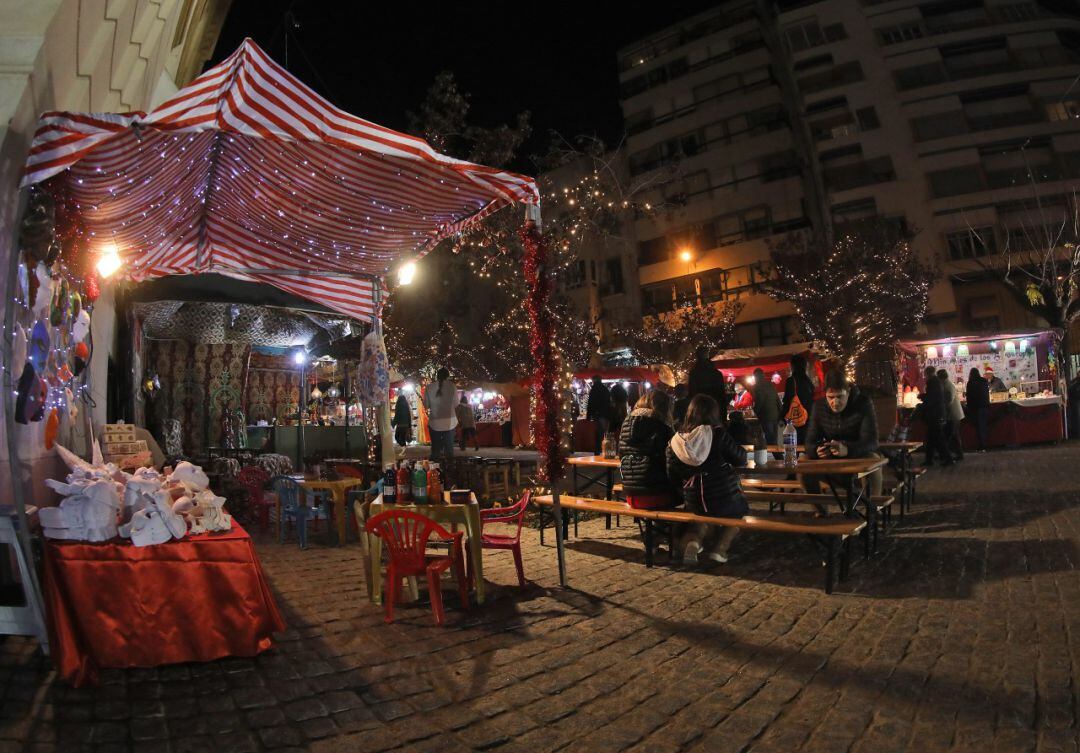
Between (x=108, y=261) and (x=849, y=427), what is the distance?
8.03 metres

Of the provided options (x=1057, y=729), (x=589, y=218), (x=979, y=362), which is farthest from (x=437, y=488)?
(x=979, y=362)

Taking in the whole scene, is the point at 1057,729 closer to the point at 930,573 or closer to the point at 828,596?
the point at 828,596

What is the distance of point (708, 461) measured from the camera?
5680mm

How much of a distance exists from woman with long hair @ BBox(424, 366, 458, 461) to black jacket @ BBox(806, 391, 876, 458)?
234 inches

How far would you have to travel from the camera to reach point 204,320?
1088 centimetres

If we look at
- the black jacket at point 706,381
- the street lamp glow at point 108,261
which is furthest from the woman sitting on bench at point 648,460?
the street lamp glow at point 108,261

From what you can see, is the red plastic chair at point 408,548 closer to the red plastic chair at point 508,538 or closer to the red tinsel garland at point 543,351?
the red plastic chair at point 508,538

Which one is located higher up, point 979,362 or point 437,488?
point 979,362

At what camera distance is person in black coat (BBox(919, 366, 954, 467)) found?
1189cm

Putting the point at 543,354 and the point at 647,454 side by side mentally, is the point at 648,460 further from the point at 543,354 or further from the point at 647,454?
the point at 543,354

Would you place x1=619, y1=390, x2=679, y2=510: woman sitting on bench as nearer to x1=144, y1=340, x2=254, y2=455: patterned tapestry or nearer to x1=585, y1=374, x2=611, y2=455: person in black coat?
x1=144, y1=340, x2=254, y2=455: patterned tapestry

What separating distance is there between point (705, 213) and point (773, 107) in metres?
6.53

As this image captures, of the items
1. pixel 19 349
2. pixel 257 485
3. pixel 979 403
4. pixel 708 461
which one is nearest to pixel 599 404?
pixel 257 485

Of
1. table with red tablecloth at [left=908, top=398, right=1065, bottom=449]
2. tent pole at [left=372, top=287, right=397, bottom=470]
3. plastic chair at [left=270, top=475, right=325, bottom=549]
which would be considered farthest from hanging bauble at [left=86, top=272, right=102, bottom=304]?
table with red tablecloth at [left=908, top=398, right=1065, bottom=449]
